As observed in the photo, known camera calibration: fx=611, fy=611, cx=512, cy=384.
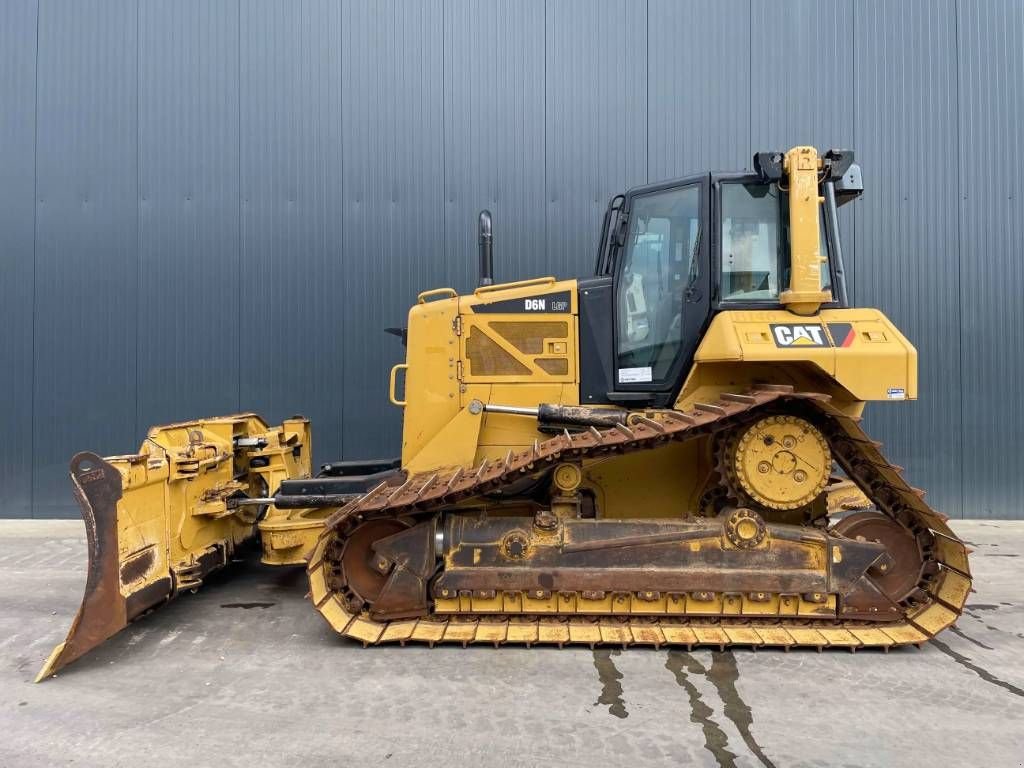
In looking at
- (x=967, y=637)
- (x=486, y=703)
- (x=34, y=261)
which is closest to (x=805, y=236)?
(x=967, y=637)

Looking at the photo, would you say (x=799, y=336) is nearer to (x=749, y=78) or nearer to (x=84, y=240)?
(x=749, y=78)

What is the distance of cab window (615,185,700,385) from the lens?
4344 mm

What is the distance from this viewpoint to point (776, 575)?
151 inches

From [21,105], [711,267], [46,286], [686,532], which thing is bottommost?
[686,532]

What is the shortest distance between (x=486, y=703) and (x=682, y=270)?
10.0 feet

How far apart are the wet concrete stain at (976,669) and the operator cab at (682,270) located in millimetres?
2315

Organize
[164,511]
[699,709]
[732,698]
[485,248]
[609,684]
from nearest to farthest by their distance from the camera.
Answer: [699,709]
[732,698]
[609,684]
[164,511]
[485,248]

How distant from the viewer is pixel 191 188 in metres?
7.75

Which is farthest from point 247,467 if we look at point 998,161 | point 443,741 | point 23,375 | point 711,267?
point 998,161

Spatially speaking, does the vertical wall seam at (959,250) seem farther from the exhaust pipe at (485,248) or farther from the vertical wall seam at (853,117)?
the exhaust pipe at (485,248)

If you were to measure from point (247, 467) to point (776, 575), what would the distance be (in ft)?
14.0

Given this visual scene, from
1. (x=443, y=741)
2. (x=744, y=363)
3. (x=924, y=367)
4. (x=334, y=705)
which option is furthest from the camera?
(x=924, y=367)

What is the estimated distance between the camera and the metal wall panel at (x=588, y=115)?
768 centimetres

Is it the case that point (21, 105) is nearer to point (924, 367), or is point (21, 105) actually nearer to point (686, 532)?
point (686, 532)
